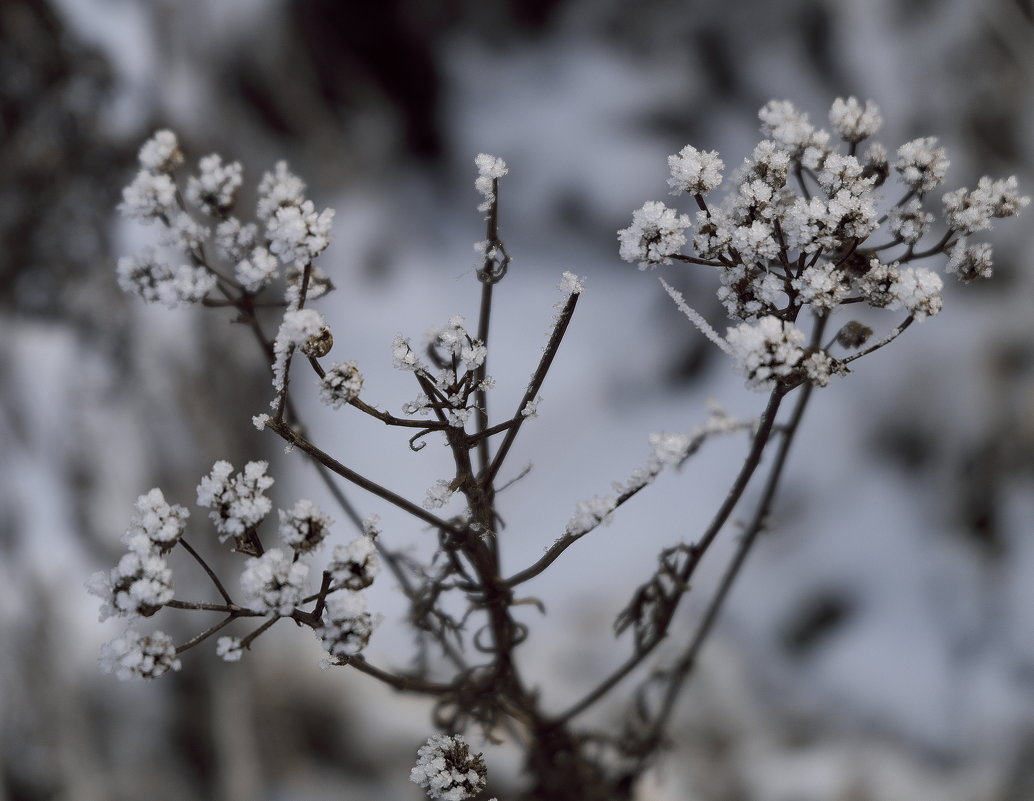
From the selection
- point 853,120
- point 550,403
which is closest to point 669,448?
point 853,120

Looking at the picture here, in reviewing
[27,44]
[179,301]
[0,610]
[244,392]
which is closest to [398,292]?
[244,392]

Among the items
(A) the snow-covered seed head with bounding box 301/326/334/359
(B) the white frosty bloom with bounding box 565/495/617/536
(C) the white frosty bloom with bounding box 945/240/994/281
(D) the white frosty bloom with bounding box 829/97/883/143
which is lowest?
(B) the white frosty bloom with bounding box 565/495/617/536

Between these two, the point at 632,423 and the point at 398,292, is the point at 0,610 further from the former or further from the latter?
the point at 632,423

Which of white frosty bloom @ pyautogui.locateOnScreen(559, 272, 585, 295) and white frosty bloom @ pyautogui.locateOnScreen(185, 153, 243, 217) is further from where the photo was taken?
white frosty bloom @ pyautogui.locateOnScreen(185, 153, 243, 217)

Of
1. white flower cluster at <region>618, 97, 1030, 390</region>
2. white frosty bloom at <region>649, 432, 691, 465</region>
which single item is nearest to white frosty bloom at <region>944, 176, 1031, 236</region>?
white flower cluster at <region>618, 97, 1030, 390</region>

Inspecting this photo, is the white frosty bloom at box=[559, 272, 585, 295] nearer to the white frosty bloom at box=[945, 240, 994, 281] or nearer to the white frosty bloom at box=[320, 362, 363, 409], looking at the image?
the white frosty bloom at box=[320, 362, 363, 409]

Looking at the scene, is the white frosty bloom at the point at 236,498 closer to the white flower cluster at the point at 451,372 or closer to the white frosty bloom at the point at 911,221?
the white flower cluster at the point at 451,372
